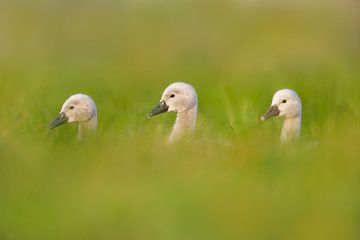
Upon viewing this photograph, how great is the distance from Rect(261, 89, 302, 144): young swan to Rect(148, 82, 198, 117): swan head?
0.35m

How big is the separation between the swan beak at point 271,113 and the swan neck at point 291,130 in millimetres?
62

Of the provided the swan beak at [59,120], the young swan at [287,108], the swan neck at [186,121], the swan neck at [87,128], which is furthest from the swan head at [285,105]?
the swan beak at [59,120]

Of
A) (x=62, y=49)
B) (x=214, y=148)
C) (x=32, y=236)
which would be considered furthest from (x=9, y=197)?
(x=62, y=49)

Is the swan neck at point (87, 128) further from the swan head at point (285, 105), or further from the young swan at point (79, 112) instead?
the swan head at point (285, 105)

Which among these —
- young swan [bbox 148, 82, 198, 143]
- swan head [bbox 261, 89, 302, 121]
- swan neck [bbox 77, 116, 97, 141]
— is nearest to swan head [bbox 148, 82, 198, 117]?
young swan [bbox 148, 82, 198, 143]

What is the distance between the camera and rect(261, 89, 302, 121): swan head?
4.93 metres

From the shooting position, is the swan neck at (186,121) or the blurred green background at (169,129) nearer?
the blurred green background at (169,129)

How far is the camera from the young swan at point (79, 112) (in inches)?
193

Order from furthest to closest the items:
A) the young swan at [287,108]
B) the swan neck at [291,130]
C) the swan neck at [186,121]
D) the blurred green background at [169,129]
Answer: the young swan at [287,108] → the swan neck at [186,121] → the swan neck at [291,130] → the blurred green background at [169,129]

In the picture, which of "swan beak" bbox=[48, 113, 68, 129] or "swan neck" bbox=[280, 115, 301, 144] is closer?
"swan neck" bbox=[280, 115, 301, 144]

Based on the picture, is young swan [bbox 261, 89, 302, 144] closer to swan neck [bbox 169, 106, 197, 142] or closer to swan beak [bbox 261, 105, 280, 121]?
swan beak [bbox 261, 105, 280, 121]

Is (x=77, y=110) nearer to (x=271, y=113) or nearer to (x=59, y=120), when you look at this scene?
(x=59, y=120)

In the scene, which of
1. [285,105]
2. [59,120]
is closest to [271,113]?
[285,105]

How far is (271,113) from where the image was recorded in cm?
491
